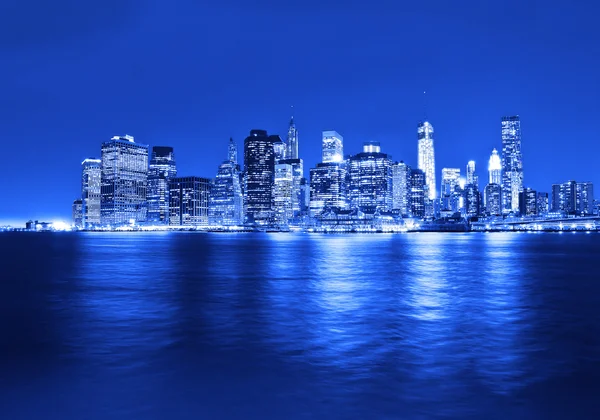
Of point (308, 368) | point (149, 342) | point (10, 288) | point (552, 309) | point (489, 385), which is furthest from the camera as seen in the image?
point (10, 288)

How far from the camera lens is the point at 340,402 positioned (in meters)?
12.2

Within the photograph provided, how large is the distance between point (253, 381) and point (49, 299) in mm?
24043

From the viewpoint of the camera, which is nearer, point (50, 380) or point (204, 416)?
point (204, 416)

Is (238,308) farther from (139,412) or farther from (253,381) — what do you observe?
(139,412)

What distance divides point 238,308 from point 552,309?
17740 millimetres

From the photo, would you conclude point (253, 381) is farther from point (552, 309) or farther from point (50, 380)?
point (552, 309)

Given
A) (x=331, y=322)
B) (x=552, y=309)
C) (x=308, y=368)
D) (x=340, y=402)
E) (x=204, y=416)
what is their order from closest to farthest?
(x=204, y=416) < (x=340, y=402) < (x=308, y=368) < (x=331, y=322) < (x=552, y=309)

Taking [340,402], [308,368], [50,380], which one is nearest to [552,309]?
[308,368]

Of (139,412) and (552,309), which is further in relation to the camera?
(552,309)

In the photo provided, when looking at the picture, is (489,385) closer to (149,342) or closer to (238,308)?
(149,342)

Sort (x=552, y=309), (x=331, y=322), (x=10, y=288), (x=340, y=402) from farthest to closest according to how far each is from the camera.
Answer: (x=10, y=288) < (x=552, y=309) < (x=331, y=322) < (x=340, y=402)

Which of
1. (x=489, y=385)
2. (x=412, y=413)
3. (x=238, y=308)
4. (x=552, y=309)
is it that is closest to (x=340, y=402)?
(x=412, y=413)

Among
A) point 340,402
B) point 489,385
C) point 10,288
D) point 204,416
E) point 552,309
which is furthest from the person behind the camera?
point 10,288

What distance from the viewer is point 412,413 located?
11523 mm
